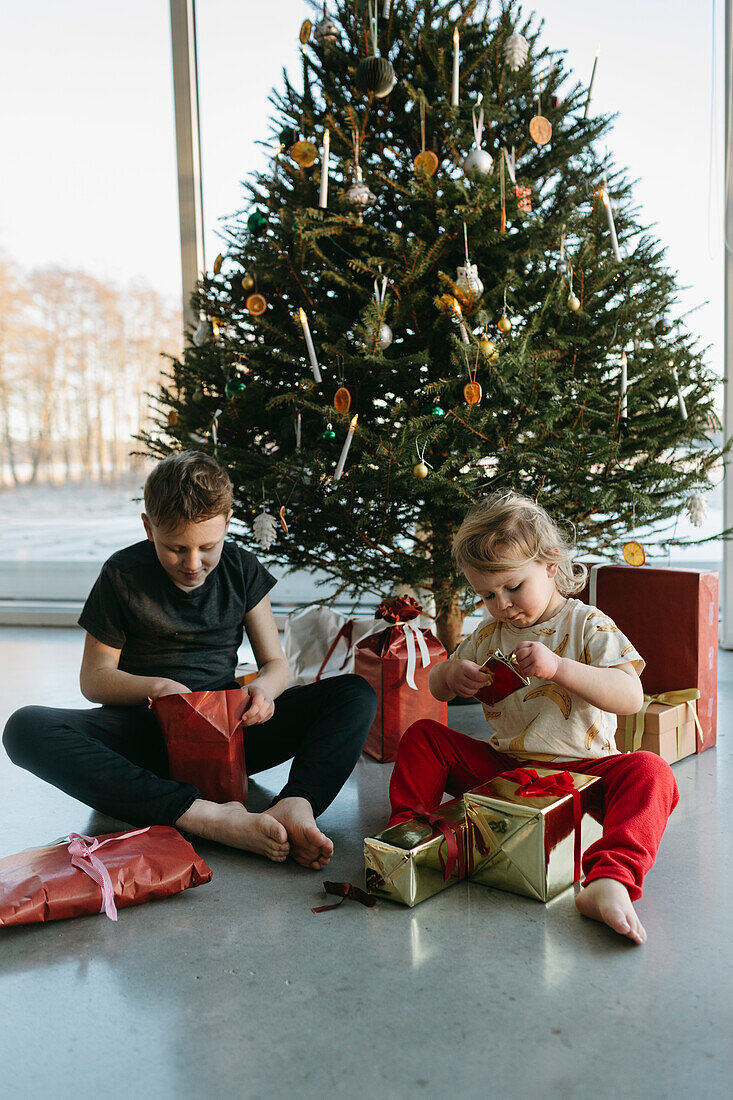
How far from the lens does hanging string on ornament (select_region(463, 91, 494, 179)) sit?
2.06 m

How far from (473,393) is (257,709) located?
2.87ft

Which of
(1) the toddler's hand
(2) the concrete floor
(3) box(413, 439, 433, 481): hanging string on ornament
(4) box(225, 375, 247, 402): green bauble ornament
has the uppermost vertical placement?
(4) box(225, 375, 247, 402): green bauble ornament

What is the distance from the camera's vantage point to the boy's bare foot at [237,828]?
1480mm

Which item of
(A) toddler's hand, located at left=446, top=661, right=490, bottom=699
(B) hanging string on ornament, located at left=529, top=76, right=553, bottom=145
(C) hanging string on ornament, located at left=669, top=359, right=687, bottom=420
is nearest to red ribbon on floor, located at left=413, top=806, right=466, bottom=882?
(A) toddler's hand, located at left=446, top=661, right=490, bottom=699

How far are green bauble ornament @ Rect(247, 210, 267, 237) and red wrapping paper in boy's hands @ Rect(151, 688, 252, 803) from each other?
4.19ft

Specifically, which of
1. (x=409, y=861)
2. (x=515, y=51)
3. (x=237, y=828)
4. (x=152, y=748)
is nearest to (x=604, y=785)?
(x=409, y=861)

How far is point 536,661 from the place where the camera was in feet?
4.66

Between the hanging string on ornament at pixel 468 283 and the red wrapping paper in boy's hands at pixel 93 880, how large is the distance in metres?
1.35

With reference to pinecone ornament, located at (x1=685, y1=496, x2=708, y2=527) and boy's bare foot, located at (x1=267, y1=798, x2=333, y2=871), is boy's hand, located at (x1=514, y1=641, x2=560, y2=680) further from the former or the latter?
pinecone ornament, located at (x1=685, y1=496, x2=708, y2=527)

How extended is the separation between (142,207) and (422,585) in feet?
7.76

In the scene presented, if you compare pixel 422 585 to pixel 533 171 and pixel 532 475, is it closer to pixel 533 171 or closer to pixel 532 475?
pixel 532 475

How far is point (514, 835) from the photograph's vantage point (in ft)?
4.42

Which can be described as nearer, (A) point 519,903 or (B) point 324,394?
(A) point 519,903

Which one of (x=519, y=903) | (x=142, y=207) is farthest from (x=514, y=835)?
(x=142, y=207)
